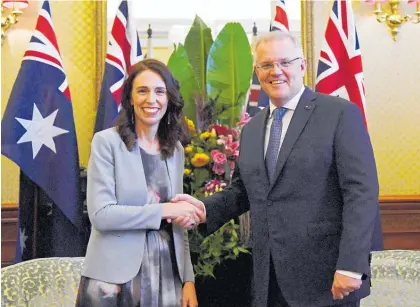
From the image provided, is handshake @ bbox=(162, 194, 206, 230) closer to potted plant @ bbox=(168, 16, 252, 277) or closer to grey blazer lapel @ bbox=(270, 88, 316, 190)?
grey blazer lapel @ bbox=(270, 88, 316, 190)

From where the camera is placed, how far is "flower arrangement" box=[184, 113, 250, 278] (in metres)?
2.86

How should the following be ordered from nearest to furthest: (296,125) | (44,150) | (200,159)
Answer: (296,125)
(200,159)
(44,150)

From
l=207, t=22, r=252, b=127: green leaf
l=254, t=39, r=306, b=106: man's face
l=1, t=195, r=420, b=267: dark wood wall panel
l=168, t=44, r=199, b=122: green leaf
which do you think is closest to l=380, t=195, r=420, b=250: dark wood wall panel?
l=1, t=195, r=420, b=267: dark wood wall panel

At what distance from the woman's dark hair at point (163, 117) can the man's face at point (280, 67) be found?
0.31 m

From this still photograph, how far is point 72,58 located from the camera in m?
4.27

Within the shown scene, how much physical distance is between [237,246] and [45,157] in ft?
4.12

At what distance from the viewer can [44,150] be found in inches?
136

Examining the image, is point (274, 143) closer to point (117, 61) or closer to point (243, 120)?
point (243, 120)

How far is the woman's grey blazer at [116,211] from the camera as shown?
177cm

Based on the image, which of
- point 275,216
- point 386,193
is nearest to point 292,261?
point 275,216

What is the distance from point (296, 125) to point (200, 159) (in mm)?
934

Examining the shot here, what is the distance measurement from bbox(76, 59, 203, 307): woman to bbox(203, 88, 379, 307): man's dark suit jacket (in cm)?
28

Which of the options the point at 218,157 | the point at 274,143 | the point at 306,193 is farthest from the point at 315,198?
the point at 218,157

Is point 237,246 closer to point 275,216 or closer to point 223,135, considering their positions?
point 223,135
